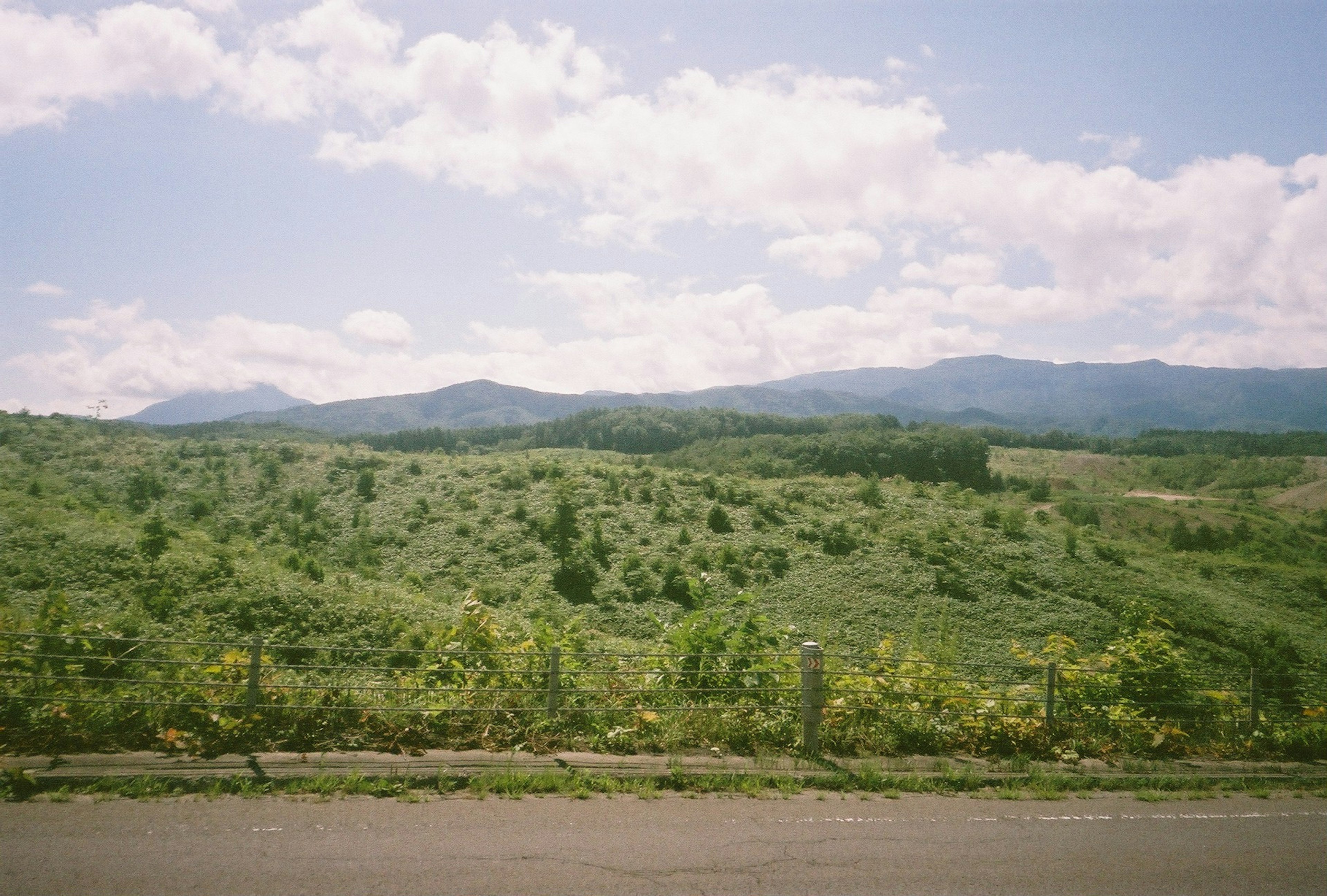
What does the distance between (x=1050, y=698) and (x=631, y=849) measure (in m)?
6.35

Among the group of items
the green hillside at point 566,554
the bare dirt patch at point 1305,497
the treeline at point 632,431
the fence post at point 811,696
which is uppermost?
the treeline at point 632,431

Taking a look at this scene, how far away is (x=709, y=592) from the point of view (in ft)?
35.9

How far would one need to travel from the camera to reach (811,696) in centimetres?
792

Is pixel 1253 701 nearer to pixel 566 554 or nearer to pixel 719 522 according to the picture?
pixel 566 554

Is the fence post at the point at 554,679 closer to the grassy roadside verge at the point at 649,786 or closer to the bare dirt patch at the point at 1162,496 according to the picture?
the grassy roadside verge at the point at 649,786

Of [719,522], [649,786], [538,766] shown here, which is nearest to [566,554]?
[719,522]

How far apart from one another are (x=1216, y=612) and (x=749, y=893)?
42.5 meters

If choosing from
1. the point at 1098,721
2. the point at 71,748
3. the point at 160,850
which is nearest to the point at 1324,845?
the point at 1098,721

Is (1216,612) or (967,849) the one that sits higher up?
(967,849)

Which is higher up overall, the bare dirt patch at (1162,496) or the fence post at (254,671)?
the fence post at (254,671)

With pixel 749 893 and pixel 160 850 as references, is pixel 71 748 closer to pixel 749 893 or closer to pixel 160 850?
pixel 160 850

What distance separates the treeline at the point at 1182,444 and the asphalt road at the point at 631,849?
155 metres

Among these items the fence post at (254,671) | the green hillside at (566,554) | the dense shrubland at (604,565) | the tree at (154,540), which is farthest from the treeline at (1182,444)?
the fence post at (254,671)

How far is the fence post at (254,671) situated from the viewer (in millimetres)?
7309
